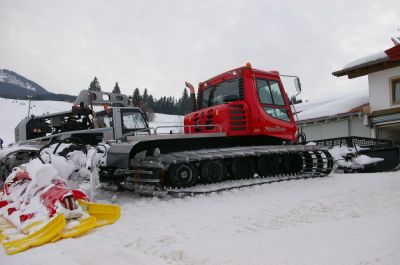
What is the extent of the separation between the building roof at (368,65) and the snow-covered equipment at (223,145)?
10112 millimetres

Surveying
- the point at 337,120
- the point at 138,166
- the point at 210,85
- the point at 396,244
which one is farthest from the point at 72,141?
the point at 337,120

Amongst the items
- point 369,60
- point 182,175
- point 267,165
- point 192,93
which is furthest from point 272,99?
point 369,60

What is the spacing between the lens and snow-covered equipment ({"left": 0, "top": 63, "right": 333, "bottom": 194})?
22.5ft

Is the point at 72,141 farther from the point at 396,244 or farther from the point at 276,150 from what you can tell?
the point at 396,244

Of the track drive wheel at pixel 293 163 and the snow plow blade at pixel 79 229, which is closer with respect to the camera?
the snow plow blade at pixel 79 229

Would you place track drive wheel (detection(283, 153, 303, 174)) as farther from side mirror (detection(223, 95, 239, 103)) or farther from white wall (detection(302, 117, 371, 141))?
white wall (detection(302, 117, 371, 141))

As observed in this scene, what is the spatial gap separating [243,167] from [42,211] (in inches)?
169

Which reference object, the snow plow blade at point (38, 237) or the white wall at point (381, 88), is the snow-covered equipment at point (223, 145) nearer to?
the snow plow blade at point (38, 237)

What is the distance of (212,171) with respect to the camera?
7.58m

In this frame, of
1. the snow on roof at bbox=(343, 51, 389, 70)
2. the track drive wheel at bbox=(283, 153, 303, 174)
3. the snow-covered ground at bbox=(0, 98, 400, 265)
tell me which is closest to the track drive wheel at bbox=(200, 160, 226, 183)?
the snow-covered ground at bbox=(0, 98, 400, 265)

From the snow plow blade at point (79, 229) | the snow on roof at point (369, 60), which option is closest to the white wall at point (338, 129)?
the snow on roof at point (369, 60)

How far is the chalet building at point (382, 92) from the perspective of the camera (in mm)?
16984

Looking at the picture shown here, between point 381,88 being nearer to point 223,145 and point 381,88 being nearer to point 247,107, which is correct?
point 247,107

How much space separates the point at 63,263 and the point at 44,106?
74112 millimetres
